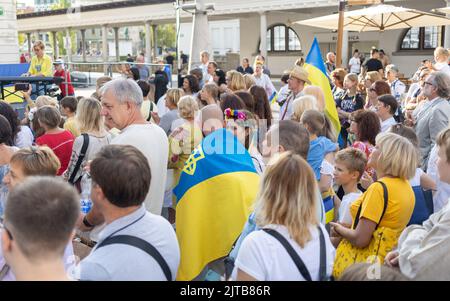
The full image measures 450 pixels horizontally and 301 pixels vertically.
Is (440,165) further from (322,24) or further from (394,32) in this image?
(394,32)

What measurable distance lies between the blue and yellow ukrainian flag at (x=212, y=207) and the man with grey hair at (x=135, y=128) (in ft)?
1.13

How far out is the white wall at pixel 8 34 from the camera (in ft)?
65.1

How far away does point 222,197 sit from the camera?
349cm

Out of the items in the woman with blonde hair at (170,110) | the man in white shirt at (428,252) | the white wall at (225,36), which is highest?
the white wall at (225,36)

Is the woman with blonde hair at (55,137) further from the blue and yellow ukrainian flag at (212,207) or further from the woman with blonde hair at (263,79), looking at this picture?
the woman with blonde hair at (263,79)

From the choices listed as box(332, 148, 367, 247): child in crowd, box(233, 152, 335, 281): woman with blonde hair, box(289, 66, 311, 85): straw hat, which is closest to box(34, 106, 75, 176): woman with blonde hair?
box(332, 148, 367, 247): child in crowd

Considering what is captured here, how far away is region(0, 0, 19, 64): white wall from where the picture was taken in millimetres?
19828

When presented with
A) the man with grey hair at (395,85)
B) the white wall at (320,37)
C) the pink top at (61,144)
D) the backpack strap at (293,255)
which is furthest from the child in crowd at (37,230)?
the white wall at (320,37)

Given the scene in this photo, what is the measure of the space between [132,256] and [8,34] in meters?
20.4

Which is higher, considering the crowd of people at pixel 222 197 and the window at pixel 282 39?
the window at pixel 282 39

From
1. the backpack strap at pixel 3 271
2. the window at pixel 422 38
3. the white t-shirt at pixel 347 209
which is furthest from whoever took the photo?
the window at pixel 422 38

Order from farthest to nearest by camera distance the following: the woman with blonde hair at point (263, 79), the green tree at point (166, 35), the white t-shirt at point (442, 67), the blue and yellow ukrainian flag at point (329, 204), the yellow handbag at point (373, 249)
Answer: the green tree at point (166, 35) → the woman with blonde hair at point (263, 79) → the white t-shirt at point (442, 67) → the blue and yellow ukrainian flag at point (329, 204) → the yellow handbag at point (373, 249)

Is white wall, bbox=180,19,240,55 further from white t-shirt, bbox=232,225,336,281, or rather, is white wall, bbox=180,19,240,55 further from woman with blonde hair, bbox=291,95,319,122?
white t-shirt, bbox=232,225,336,281
